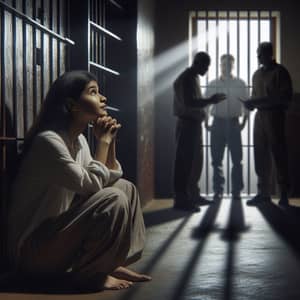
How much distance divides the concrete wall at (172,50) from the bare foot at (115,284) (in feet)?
18.0

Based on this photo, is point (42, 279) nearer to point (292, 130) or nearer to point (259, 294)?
point (259, 294)

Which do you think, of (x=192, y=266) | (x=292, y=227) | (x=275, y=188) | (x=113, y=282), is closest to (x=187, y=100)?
(x=292, y=227)

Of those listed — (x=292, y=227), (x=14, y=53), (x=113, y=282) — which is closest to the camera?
(x=113, y=282)

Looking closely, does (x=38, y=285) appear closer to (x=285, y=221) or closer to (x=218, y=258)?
(x=218, y=258)

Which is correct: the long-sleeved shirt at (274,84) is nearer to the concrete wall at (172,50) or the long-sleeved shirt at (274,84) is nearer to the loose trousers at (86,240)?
the concrete wall at (172,50)

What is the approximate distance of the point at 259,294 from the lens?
3.09 metres

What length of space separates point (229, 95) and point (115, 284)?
18.1ft

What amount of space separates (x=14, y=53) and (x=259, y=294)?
5.41 ft

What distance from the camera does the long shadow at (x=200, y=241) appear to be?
3.22m

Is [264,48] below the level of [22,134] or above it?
above

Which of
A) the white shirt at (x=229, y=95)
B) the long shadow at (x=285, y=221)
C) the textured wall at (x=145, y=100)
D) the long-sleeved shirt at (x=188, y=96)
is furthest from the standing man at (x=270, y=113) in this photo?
the textured wall at (x=145, y=100)

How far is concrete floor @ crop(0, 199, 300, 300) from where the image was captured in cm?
311

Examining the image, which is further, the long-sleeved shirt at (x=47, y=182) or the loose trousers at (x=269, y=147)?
the loose trousers at (x=269, y=147)

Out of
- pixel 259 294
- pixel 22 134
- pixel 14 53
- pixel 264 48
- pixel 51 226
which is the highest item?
pixel 264 48
